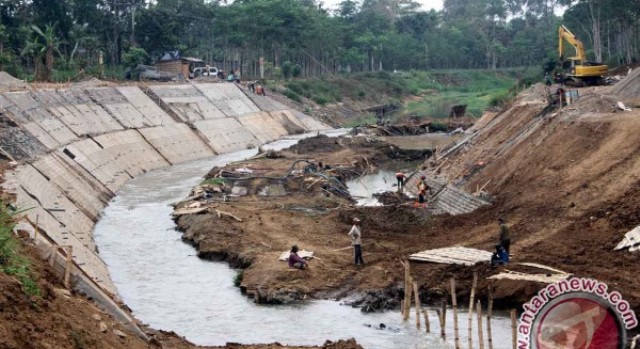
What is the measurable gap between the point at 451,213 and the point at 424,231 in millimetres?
2851

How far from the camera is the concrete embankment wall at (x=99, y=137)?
31344 mm

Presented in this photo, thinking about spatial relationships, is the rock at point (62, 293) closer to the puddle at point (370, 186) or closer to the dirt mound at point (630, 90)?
the puddle at point (370, 186)

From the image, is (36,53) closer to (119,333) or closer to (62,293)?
(62,293)

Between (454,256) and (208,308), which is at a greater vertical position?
(454,256)

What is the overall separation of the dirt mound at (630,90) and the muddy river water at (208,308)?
807 inches

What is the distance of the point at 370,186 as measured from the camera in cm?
4797

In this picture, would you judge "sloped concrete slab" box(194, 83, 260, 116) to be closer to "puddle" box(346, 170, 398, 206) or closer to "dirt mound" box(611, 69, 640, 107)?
"puddle" box(346, 170, 398, 206)

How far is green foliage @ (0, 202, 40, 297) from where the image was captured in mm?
16531

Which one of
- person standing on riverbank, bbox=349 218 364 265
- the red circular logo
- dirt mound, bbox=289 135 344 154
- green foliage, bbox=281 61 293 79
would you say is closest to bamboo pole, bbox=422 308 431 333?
person standing on riverbank, bbox=349 218 364 265

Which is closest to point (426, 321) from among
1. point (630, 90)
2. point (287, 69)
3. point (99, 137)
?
point (630, 90)

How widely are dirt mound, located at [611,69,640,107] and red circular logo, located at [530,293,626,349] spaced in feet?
104

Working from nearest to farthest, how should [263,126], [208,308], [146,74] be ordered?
[208,308]
[263,126]
[146,74]

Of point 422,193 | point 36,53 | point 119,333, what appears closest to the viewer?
point 119,333

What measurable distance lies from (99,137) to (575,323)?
42.9 metres
